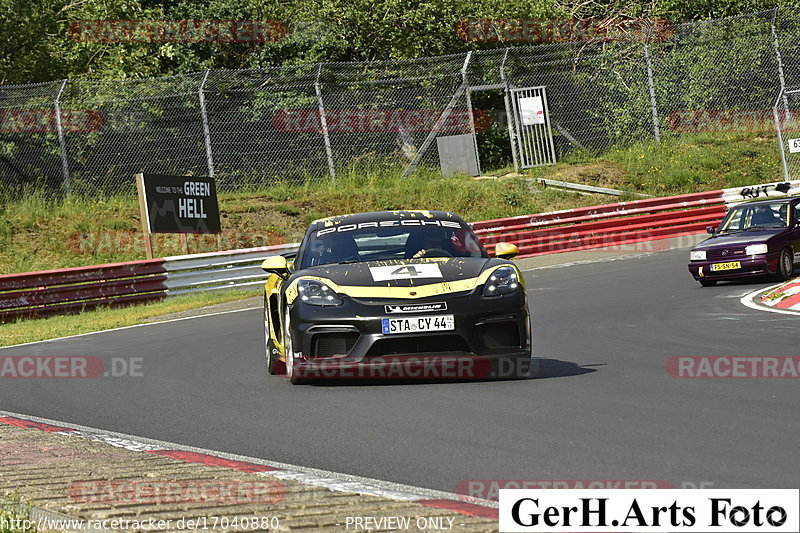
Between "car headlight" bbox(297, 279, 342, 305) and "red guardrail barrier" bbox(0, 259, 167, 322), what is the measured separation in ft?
39.0

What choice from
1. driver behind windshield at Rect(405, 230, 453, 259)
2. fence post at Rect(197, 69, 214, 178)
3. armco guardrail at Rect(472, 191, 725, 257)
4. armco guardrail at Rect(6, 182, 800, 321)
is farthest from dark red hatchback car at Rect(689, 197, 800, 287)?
fence post at Rect(197, 69, 214, 178)

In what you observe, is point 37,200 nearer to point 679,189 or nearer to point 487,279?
point 679,189

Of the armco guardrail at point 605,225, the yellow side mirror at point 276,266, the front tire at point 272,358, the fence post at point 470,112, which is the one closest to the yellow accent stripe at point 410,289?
the yellow side mirror at point 276,266

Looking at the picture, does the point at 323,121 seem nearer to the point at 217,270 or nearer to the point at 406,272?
the point at 217,270

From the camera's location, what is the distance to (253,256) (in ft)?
73.9

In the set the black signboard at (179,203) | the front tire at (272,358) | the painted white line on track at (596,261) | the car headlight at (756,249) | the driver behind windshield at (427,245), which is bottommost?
the painted white line on track at (596,261)

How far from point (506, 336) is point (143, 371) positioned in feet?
13.7

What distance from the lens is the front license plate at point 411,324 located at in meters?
8.69

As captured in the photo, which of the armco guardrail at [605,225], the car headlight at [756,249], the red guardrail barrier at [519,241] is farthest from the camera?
the armco guardrail at [605,225]

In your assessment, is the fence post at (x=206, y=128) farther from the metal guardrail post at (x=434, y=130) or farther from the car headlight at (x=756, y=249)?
the car headlight at (x=756, y=249)

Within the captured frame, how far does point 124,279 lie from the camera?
21.0 m

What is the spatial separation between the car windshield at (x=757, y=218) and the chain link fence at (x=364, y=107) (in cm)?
1032

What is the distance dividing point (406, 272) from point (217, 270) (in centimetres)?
1340

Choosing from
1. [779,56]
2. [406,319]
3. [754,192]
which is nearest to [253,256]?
[754,192]
